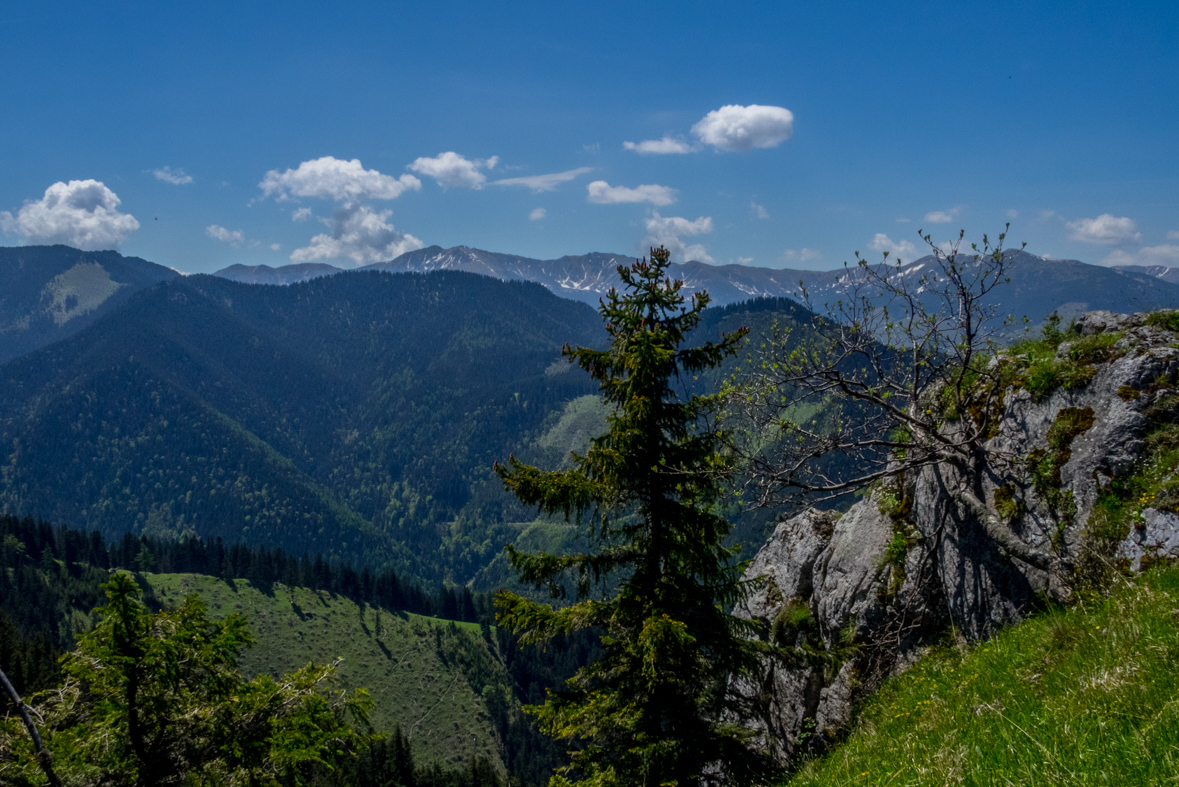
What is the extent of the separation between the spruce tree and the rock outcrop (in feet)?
6.12

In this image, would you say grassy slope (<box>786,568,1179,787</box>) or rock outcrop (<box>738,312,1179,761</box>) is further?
rock outcrop (<box>738,312,1179,761</box>)

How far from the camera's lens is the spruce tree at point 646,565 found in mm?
11898

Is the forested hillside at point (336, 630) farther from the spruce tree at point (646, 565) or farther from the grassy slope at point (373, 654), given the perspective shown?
the spruce tree at point (646, 565)

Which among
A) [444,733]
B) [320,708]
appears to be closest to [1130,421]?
[320,708]

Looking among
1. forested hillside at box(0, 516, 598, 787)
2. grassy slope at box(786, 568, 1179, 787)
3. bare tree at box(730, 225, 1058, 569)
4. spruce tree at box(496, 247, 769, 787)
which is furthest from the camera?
forested hillside at box(0, 516, 598, 787)

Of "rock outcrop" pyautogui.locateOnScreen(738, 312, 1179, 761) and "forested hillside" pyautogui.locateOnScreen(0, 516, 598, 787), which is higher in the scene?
"rock outcrop" pyautogui.locateOnScreen(738, 312, 1179, 761)

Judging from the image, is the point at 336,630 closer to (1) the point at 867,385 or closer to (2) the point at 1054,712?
(1) the point at 867,385

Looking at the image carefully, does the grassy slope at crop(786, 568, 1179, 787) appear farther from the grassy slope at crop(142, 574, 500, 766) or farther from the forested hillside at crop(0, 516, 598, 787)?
the grassy slope at crop(142, 574, 500, 766)

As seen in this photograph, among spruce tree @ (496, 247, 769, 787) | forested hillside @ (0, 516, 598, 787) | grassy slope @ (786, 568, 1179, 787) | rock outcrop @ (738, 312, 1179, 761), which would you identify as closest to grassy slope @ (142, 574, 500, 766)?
forested hillside @ (0, 516, 598, 787)

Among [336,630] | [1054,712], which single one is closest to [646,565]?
[1054,712]

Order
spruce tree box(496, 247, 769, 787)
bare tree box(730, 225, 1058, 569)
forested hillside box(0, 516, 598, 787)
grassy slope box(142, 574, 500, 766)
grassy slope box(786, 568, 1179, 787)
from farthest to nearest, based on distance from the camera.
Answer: grassy slope box(142, 574, 500, 766) → forested hillside box(0, 516, 598, 787) → spruce tree box(496, 247, 769, 787) → bare tree box(730, 225, 1058, 569) → grassy slope box(786, 568, 1179, 787)

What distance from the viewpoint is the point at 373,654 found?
569 ft

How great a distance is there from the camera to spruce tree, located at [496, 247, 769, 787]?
39.0 ft

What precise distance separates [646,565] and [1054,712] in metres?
8.51
